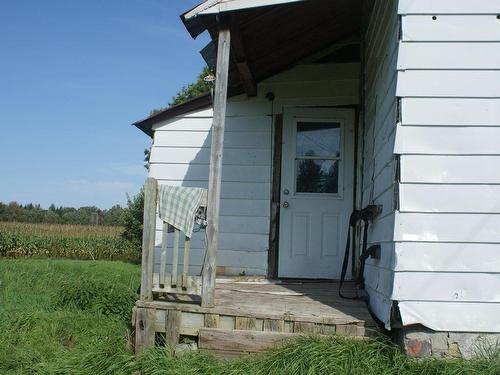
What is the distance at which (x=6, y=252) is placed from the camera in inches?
639

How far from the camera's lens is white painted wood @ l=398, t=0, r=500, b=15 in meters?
3.49

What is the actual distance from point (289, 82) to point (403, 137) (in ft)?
10.7

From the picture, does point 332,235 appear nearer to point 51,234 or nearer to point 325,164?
point 325,164

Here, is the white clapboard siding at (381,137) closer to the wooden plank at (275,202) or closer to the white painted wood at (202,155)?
the wooden plank at (275,202)

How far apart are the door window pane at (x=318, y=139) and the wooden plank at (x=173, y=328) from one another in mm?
3065

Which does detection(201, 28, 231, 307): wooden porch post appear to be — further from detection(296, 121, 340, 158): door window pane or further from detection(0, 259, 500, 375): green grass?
detection(296, 121, 340, 158): door window pane

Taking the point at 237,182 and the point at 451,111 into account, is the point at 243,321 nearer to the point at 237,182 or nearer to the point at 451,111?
the point at 451,111

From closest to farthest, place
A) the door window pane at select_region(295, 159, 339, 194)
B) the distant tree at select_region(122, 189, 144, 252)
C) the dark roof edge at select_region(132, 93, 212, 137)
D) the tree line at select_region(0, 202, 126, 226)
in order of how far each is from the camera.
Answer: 1. the door window pane at select_region(295, 159, 339, 194)
2. the dark roof edge at select_region(132, 93, 212, 137)
3. the distant tree at select_region(122, 189, 144, 252)
4. the tree line at select_region(0, 202, 126, 226)

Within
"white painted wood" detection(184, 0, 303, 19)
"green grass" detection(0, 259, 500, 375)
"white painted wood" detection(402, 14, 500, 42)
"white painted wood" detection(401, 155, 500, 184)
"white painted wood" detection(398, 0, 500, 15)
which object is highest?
"white painted wood" detection(184, 0, 303, 19)

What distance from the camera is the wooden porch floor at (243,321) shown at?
146 inches

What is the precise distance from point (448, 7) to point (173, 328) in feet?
10.4

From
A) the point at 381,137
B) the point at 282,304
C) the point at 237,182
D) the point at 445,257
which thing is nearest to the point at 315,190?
the point at 237,182

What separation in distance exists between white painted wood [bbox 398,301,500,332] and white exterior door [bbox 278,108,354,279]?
9.02 ft

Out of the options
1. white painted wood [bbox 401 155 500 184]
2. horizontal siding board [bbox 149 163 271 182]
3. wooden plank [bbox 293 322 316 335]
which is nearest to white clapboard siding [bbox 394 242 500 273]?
white painted wood [bbox 401 155 500 184]
